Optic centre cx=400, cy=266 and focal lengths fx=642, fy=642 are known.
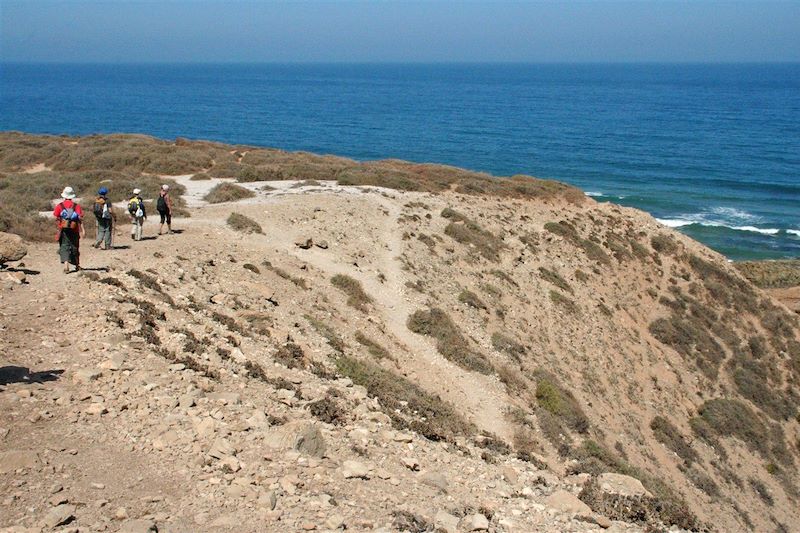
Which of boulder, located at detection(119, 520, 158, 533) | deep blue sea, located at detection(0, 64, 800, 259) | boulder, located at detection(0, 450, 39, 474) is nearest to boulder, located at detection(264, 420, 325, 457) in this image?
boulder, located at detection(119, 520, 158, 533)

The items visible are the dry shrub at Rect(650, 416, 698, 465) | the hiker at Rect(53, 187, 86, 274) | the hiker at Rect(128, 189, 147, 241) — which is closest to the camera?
the hiker at Rect(53, 187, 86, 274)

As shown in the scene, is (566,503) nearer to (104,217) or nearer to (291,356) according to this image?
(291,356)

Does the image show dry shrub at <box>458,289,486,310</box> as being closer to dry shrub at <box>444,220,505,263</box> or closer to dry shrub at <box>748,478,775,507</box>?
dry shrub at <box>444,220,505,263</box>

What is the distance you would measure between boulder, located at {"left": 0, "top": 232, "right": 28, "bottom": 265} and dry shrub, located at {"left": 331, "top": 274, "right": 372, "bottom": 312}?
963 cm

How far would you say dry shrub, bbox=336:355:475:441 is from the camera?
12820mm

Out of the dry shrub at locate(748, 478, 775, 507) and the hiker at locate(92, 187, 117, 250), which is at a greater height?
the hiker at locate(92, 187, 117, 250)

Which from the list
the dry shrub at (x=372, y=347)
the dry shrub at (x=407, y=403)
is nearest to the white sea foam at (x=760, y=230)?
the dry shrub at (x=372, y=347)

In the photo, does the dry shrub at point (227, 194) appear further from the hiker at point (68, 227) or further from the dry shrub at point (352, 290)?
the hiker at point (68, 227)

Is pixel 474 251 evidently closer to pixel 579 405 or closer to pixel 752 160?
pixel 579 405

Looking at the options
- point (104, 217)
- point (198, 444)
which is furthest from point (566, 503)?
point (104, 217)

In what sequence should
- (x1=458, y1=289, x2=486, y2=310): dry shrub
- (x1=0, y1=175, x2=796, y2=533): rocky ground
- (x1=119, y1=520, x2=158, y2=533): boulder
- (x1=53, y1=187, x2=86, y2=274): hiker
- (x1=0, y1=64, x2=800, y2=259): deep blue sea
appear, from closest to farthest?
(x1=119, y1=520, x2=158, y2=533): boulder, (x1=0, y1=175, x2=796, y2=533): rocky ground, (x1=53, y1=187, x2=86, y2=274): hiker, (x1=458, y1=289, x2=486, y2=310): dry shrub, (x1=0, y1=64, x2=800, y2=259): deep blue sea

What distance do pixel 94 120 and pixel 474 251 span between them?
127 m

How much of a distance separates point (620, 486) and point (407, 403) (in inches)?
183

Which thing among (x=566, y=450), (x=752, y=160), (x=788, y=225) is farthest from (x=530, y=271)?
(x=752, y=160)
